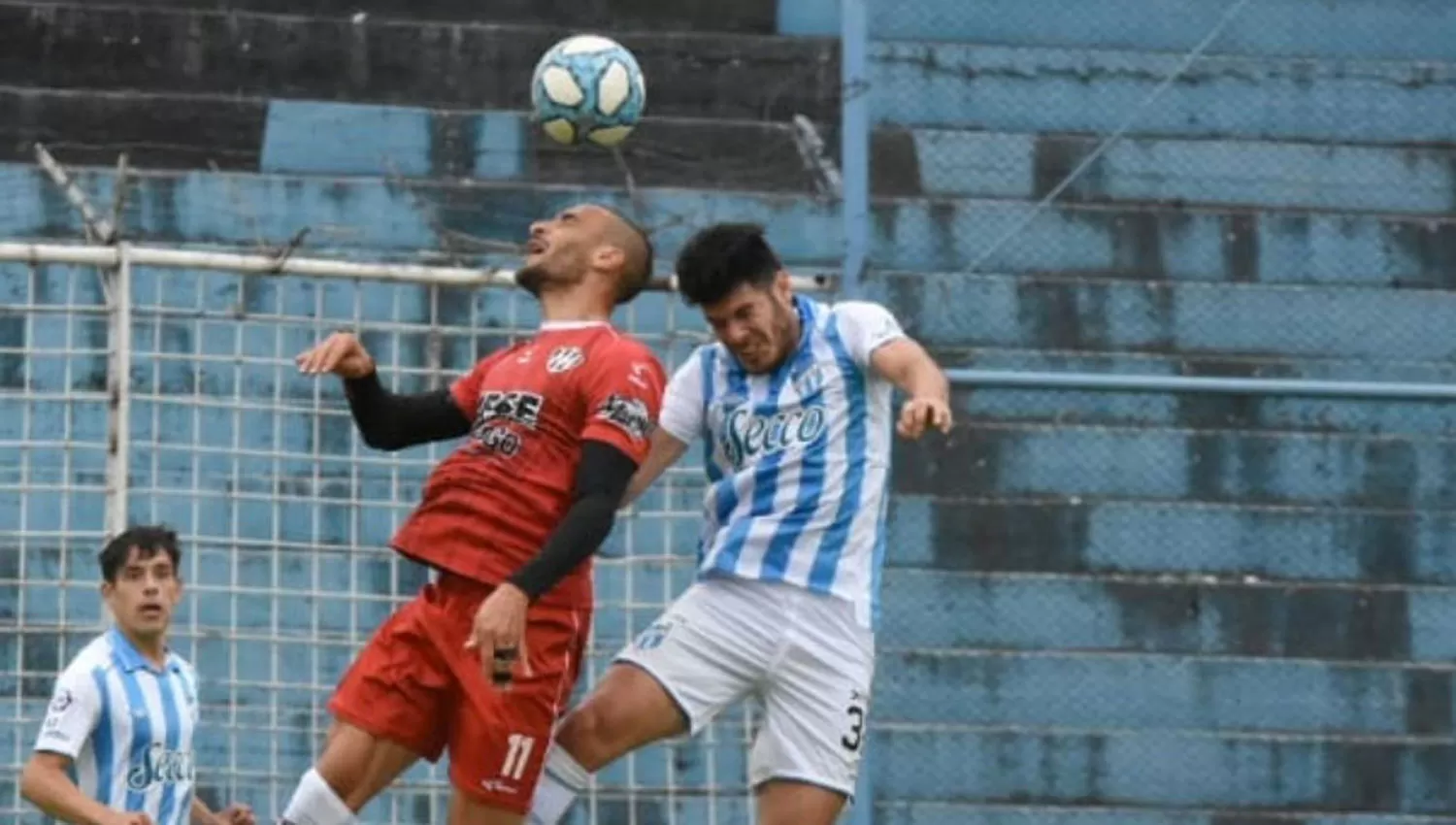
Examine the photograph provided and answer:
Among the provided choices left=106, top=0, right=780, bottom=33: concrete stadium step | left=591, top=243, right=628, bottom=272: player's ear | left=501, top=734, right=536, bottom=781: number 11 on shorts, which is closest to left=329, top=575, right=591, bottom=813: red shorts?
left=501, top=734, right=536, bottom=781: number 11 on shorts

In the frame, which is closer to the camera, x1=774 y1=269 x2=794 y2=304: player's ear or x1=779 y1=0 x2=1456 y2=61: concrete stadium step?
x1=774 y1=269 x2=794 y2=304: player's ear

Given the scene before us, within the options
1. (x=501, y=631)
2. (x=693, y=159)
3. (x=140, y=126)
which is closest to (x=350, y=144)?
(x=140, y=126)

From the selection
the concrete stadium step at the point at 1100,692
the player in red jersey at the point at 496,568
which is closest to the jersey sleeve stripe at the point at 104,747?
the player in red jersey at the point at 496,568

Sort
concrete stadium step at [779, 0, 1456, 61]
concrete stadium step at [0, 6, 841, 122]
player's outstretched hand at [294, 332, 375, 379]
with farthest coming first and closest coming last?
concrete stadium step at [779, 0, 1456, 61]
concrete stadium step at [0, 6, 841, 122]
player's outstretched hand at [294, 332, 375, 379]

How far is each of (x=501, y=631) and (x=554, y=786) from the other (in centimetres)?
57

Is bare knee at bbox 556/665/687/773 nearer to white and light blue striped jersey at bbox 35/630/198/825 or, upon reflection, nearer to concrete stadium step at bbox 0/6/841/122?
white and light blue striped jersey at bbox 35/630/198/825

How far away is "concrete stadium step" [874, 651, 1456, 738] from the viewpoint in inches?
379

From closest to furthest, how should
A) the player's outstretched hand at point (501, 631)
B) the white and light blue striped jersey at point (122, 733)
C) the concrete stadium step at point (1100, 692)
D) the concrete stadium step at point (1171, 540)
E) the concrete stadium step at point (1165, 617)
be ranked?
the player's outstretched hand at point (501, 631)
the white and light blue striped jersey at point (122, 733)
the concrete stadium step at point (1100, 692)
the concrete stadium step at point (1165, 617)
the concrete stadium step at point (1171, 540)

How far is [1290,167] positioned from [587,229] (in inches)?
207

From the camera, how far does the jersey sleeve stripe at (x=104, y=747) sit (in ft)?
21.5

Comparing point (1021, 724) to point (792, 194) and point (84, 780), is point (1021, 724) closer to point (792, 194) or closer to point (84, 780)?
point (792, 194)

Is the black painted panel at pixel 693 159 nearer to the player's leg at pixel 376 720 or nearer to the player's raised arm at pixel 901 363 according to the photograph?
the player's raised arm at pixel 901 363

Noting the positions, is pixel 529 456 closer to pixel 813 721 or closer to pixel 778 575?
pixel 778 575

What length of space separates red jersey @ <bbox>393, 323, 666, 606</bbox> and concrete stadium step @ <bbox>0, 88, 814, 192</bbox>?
3.95 meters
